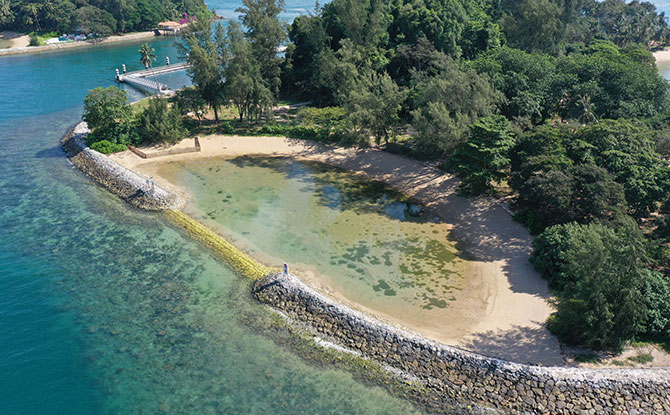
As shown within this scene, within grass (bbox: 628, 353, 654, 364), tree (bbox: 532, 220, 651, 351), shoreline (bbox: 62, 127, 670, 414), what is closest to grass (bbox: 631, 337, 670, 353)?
grass (bbox: 628, 353, 654, 364)

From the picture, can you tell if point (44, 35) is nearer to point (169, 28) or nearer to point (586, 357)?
point (169, 28)

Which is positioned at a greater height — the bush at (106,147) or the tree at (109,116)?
the tree at (109,116)

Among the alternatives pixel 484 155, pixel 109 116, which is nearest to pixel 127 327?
pixel 484 155

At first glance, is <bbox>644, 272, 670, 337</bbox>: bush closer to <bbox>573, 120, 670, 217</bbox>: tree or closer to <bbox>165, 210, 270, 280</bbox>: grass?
<bbox>573, 120, 670, 217</bbox>: tree

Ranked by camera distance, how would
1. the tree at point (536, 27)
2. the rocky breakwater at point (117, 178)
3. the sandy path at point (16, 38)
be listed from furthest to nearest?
the sandy path at point (16, 38), the tree at point (536, 27), the rocky breakwater at point (117, 178)

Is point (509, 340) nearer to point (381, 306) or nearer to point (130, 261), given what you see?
point (381, 306)

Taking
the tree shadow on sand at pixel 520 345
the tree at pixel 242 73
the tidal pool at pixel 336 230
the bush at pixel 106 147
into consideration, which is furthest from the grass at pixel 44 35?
the tree shadow on sand at pixel 520 345

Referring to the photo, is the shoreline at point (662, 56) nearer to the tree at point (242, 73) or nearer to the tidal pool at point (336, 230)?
the tidal pool at point (336, 230)

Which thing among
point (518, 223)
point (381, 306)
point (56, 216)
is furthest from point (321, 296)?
point (56, 216)
